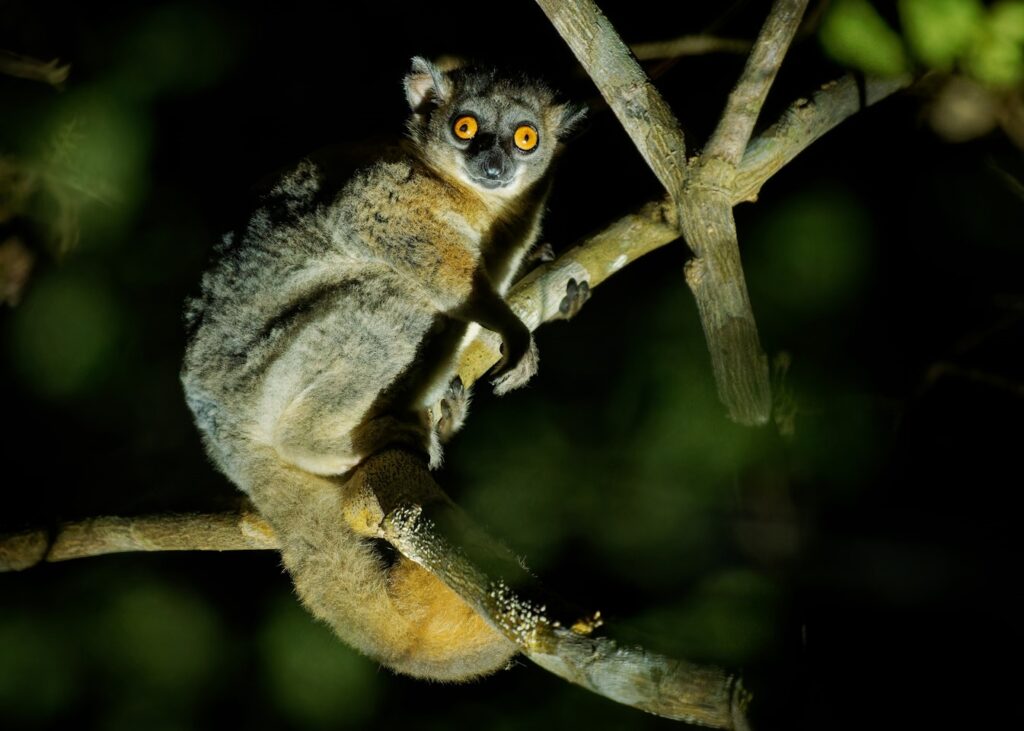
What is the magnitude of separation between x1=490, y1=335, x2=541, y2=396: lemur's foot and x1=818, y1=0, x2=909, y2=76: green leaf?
171 centimetres

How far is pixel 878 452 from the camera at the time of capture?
3.07m

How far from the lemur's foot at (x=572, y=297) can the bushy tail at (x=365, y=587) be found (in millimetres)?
1006

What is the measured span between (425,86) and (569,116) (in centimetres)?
74

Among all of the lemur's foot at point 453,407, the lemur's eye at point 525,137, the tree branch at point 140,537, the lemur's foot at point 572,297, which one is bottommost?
the tree branch at point 140,537

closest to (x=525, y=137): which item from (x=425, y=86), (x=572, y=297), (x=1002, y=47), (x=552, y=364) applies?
(x=425, y=86)

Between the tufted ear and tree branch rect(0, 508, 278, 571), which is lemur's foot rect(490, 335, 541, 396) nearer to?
tree branch rect(0, 508, 278, 571)

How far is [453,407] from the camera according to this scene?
3.08 meters

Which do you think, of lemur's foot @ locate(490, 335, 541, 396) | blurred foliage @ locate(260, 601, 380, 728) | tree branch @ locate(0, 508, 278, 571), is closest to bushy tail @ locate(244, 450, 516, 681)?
tree branch @ locate(0, 508, 278, 571)

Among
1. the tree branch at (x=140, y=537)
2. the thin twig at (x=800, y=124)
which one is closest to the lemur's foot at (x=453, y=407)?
the tree branch at (x=140, y=537)

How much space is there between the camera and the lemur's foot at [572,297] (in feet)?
10.1

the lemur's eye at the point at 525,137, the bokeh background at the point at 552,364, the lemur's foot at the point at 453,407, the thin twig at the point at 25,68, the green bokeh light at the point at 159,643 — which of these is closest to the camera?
the bokeh background at the point at 552,364

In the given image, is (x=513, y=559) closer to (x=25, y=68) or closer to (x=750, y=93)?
(x=750, y=93)

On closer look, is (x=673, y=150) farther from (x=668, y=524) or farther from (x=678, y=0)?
(x=678, y=0)

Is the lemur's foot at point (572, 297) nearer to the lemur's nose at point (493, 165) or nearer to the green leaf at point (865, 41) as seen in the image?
the lemur's nose at point (493, 165)
